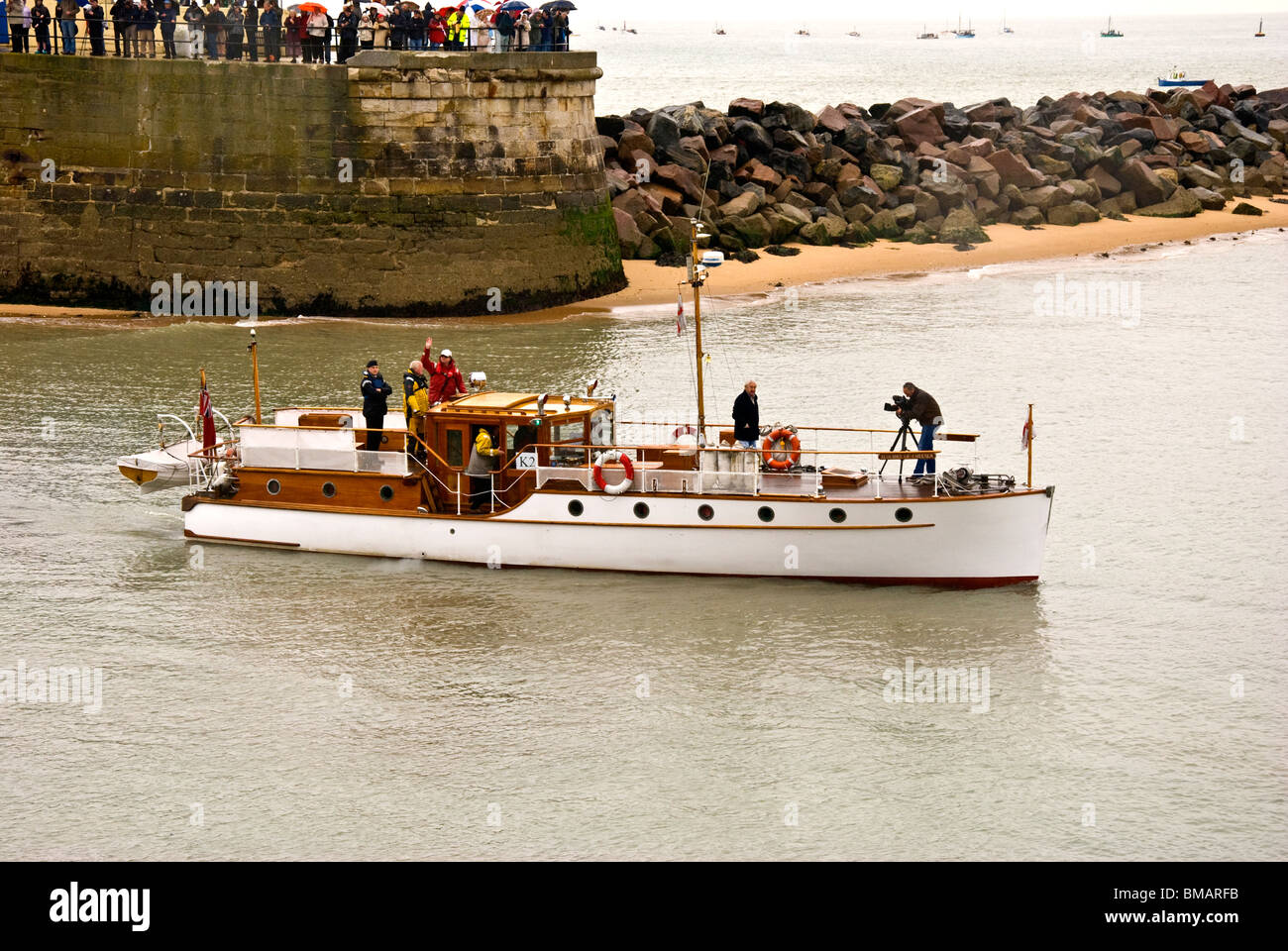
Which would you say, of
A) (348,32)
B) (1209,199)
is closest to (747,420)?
(348,32)

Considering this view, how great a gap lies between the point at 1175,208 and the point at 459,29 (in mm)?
25096

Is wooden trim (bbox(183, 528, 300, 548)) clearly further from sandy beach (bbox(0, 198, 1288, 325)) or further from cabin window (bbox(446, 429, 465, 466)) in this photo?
sandy beach (bbox(0, 198, 1288, 325))

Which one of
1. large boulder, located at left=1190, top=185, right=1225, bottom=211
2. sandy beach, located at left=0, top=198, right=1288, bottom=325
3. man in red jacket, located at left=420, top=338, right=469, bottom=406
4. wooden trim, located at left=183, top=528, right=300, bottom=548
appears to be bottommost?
wooden trim, located at left=183, top=528, right=300, bottom=548

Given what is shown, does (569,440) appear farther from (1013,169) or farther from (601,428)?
(1013,169)

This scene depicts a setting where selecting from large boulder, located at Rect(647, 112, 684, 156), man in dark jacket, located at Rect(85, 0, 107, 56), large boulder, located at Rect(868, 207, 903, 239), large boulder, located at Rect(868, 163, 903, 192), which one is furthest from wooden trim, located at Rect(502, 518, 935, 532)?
large boulder, located at Rect(868, 163, 903, 192)

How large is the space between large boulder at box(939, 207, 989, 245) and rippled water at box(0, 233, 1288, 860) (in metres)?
18.0

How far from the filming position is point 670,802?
15406 millimetres

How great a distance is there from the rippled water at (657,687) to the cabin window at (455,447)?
1.40 meters

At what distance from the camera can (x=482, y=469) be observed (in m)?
21.1

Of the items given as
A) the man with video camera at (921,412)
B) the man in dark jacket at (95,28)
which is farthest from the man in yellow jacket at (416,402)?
the man in dark jacket at (95,28)

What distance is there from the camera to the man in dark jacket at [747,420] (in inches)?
833

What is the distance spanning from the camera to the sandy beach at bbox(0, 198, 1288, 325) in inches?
1444
